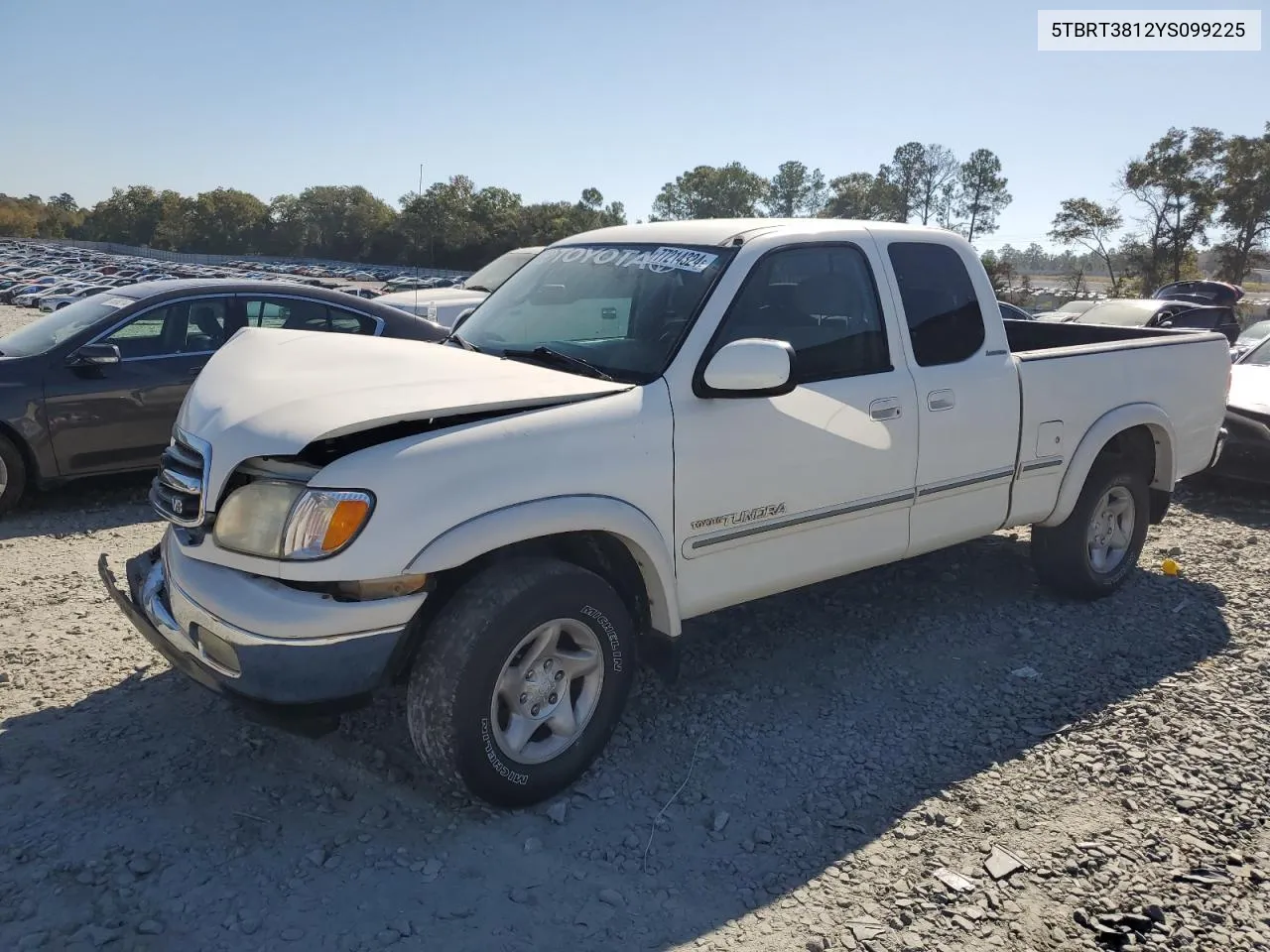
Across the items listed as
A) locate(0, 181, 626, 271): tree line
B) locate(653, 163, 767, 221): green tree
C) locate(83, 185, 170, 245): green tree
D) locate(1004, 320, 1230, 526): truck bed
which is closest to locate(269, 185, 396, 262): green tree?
locate(0, 181, 626, 271): tree line

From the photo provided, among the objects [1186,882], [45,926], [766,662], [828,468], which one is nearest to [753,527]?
[828,468]

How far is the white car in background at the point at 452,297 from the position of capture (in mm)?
10703

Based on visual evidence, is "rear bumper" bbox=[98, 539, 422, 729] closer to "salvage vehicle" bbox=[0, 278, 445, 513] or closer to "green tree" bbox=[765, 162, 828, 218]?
"salvage vehicle" bbox=[0, 278, 445, 513]

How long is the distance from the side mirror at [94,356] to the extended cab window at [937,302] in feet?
17.7

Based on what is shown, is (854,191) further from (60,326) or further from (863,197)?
(60,326)

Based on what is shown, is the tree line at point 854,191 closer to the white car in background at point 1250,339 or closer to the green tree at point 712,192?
the green tree at point 712,192

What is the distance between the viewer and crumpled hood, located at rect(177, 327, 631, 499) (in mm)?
2963

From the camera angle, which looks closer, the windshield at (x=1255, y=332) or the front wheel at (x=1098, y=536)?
the front wheel at (x=1098, y=536)

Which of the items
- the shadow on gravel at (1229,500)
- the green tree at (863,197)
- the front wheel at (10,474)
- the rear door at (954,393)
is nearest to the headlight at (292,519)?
the rear door at (954,393)

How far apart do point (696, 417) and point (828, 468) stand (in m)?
0.71

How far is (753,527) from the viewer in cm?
371

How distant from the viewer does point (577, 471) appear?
319 centimetres

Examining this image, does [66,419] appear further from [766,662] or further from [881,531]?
[881,531]

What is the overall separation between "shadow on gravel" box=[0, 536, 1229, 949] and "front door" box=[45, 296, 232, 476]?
334 centimetres
